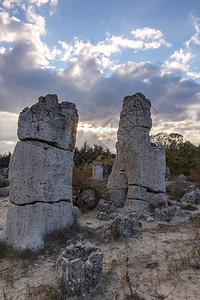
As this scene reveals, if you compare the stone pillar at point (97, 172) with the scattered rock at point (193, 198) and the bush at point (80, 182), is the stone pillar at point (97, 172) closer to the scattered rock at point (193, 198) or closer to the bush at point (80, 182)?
the bush at point (80, 182)

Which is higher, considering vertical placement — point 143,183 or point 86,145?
point 86,145

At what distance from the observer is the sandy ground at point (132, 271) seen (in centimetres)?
253

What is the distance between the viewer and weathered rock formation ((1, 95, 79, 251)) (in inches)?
170

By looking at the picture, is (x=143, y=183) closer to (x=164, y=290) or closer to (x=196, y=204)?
(x=196, y=204)

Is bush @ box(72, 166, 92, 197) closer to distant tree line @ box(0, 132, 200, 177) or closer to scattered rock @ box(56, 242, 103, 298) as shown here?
scattered rock @ box(56, 242, 103, 298)

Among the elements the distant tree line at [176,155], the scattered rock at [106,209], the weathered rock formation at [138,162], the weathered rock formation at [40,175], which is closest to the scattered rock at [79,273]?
the weathered rock formation at [40,175]

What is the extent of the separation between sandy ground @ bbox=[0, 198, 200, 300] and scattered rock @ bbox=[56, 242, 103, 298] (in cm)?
11

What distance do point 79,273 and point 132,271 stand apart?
919 mm

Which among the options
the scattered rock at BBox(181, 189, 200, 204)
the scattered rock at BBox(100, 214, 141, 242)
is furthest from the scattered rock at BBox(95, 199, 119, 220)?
the scattered rock at BBox(181, 189, 200, 204)

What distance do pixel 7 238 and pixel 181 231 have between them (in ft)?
13.1

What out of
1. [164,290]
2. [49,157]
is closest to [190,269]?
[164,290]

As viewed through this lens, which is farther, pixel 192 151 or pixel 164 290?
pixel 192 151

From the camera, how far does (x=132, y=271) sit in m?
3.08

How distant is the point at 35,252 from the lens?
3.87 meters
